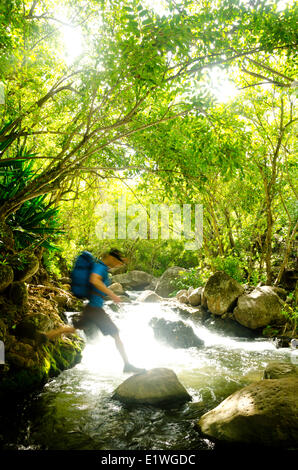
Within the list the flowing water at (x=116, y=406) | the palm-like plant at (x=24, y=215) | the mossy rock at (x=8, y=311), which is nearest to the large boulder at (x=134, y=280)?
the flowing water at (x=116, y=406)

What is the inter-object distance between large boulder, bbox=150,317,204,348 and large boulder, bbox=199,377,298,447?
4359 mm

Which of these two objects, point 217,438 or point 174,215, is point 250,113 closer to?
point 174,215

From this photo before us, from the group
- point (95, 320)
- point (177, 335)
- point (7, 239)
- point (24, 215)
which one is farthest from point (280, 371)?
point (24, 215)

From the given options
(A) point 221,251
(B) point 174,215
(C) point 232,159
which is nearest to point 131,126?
(C) point 232,159

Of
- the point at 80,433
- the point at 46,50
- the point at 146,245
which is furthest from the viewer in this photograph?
the point at 146,245

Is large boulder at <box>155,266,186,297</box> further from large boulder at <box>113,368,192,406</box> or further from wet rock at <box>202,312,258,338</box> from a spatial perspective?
large boulder at <box>113,368,192,406</box>

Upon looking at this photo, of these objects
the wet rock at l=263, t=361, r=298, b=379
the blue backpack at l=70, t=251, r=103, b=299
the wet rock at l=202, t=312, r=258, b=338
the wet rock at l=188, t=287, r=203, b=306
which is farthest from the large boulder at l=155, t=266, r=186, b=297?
the blue backpack at l=70, t=251, r=103, b=299

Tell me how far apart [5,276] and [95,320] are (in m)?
1.95

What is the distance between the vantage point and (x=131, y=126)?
252 inches

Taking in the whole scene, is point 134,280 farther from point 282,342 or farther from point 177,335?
point 282,342

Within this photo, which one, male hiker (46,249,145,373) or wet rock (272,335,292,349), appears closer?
male hiker (46,249,145,373)

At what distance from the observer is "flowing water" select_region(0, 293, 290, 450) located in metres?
3.11

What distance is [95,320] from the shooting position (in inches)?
164
